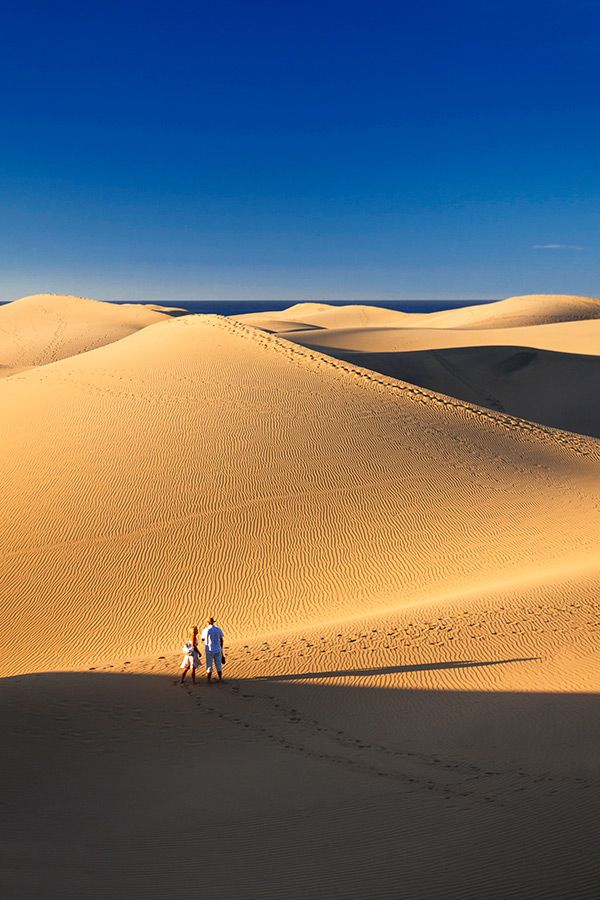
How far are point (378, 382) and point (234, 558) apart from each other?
12815 mm

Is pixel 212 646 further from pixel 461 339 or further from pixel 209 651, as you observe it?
pixel 461 339

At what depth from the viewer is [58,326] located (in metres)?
72.0

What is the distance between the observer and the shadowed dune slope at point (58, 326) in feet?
209

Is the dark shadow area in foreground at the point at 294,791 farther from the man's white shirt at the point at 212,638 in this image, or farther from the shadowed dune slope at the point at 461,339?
the shadowed dune slope at the point at 461,339

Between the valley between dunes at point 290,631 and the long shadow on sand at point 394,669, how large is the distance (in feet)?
0.17

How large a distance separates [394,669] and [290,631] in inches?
97.2

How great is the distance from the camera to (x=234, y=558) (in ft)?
52.4

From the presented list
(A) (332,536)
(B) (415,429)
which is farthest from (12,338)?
(A) (332,536)

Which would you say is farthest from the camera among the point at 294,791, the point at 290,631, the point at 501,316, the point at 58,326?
the point at 501,316

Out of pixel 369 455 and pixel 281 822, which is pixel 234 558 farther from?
pixel 281 822

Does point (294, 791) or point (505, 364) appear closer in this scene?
point (294, 791)

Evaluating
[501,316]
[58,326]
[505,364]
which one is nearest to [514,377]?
[505,364]

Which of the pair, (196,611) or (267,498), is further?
(267,498)

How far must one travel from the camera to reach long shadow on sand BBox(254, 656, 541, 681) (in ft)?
35.0
